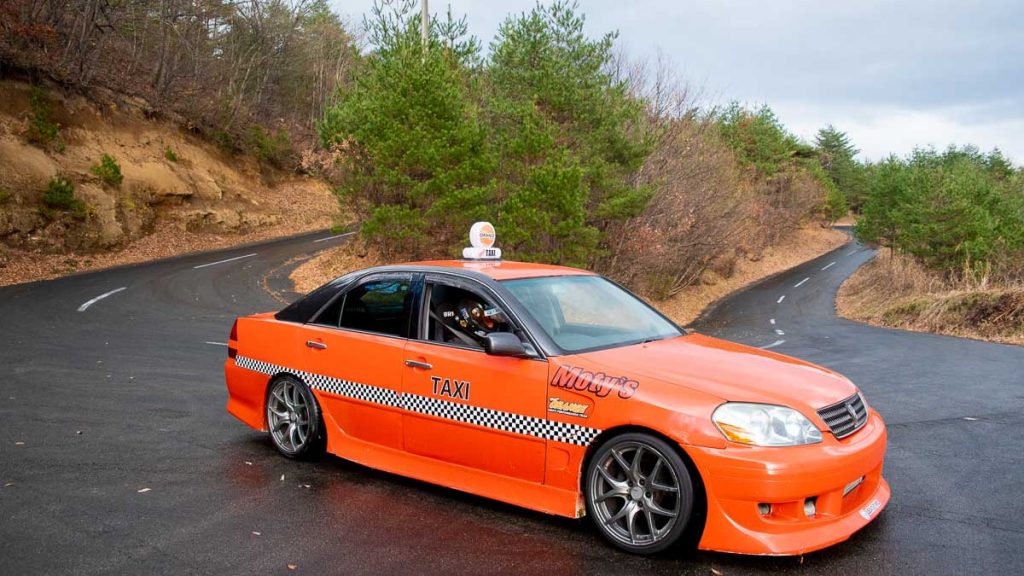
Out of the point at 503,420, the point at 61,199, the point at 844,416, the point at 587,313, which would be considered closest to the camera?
the point at 844,416

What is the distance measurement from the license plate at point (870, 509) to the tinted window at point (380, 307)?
Result: 303 cm

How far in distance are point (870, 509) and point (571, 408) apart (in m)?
1.79

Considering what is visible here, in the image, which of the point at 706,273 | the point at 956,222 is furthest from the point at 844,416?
the point at 956,222

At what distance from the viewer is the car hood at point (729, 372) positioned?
13.8 feet

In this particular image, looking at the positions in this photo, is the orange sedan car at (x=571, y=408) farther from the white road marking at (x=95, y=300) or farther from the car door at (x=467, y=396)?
the white road marking at (x=95, y=300)

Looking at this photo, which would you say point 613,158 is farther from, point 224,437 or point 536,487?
point 536,487

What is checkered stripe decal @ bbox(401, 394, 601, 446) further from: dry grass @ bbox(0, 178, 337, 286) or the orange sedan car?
dry grass @ bbox(0, 178, 337, 286)

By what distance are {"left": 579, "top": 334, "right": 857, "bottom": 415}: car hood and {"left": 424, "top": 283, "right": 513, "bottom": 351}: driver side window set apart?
771mm

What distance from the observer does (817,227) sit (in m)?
70.4

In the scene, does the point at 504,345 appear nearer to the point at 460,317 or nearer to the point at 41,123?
the point at 460,317

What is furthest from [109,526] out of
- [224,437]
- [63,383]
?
[63,383]

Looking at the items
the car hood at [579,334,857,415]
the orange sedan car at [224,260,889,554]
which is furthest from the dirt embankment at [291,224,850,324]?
the car hood at [579,334,857,415]

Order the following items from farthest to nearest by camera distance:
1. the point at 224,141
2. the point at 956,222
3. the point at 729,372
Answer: the point at 224,141, the point at 956,222, the point at 729,372

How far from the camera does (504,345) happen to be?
15.1 feet
